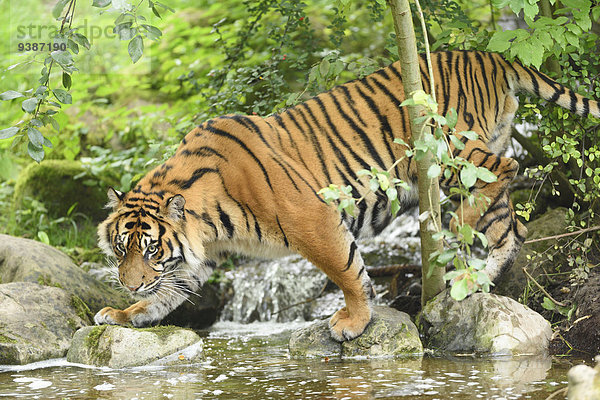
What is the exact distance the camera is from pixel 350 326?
15.2 ft

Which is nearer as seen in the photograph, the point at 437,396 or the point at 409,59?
the point at 437,396

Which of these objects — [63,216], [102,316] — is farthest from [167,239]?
[63,216]

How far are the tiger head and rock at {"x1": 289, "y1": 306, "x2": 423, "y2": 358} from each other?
3.42 feet

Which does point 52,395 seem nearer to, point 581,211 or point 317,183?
point 317,183

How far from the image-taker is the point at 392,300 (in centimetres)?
615

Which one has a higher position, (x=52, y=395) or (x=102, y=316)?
(x=102, y=316)

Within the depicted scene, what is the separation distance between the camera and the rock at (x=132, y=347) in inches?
177

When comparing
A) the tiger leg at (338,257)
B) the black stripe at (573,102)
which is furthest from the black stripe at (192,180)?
the black stripe at (573,102)

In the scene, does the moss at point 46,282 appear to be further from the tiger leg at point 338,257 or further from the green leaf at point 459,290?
the green leaf at point 459,290

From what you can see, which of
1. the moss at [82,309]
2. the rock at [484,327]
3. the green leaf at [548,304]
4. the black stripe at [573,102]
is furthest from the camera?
the moss at [82,309]

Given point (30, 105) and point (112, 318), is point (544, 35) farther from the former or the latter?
point (112, 318)

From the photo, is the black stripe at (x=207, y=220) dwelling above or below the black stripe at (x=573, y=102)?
below

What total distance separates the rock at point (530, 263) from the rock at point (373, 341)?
3.37ft

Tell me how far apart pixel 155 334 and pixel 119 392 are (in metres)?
0.92
